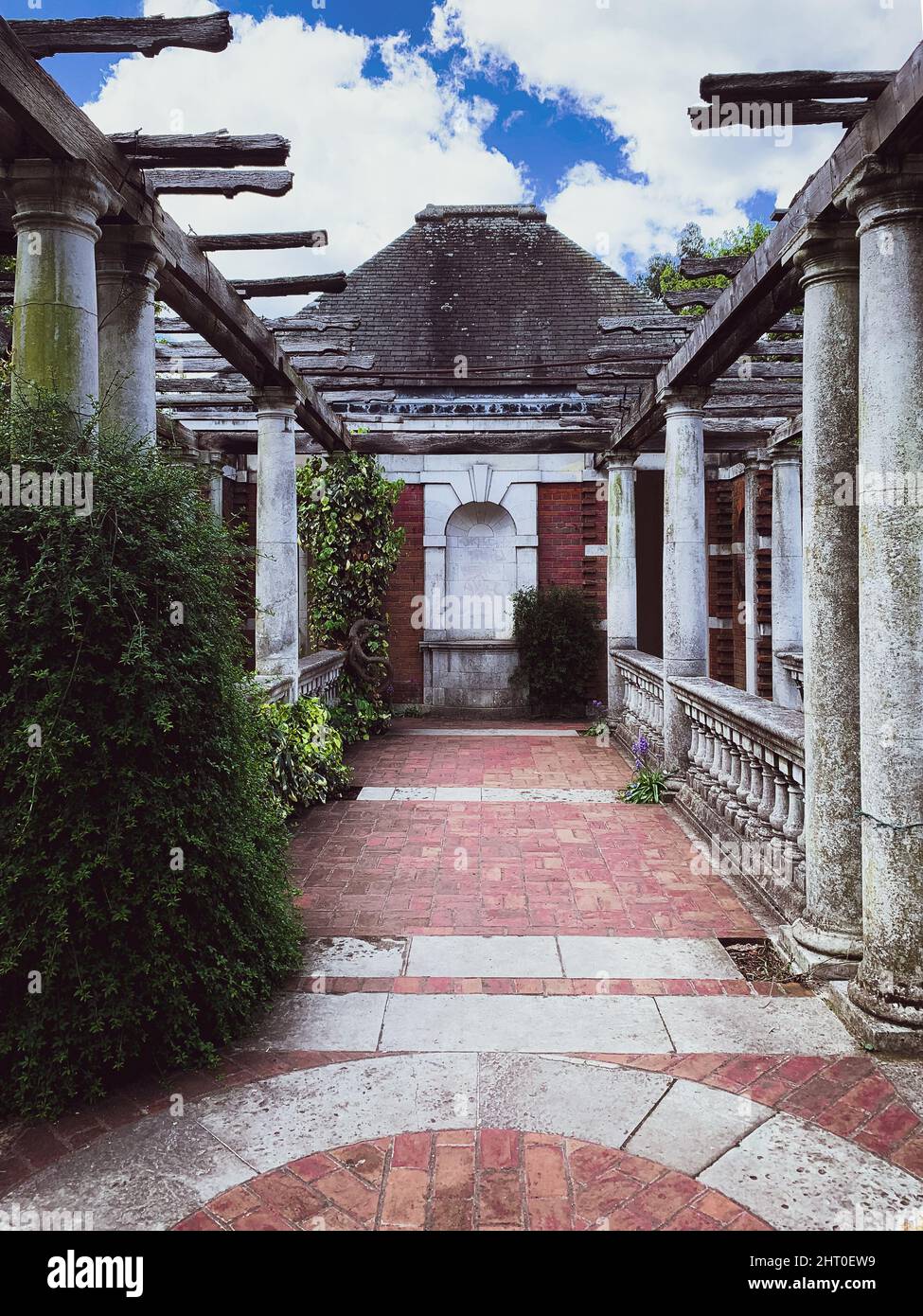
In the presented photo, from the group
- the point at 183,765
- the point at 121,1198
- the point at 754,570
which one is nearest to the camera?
the point at 121,1198

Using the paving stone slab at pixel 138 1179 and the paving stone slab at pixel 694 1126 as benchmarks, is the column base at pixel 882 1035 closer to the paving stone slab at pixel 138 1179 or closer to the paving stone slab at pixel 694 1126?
the paving stone slab at pixel 694 1126

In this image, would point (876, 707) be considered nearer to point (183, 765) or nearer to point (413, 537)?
point (183, 765)

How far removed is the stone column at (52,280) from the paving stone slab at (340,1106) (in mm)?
2578

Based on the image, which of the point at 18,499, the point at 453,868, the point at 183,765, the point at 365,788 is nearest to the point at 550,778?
the point at 365,788

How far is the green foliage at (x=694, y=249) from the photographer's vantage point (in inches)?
838

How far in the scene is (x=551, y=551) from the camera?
44.2 feet

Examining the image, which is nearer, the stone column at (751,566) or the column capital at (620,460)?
the column capital at (620,460)

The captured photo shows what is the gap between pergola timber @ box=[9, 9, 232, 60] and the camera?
3.44 meters

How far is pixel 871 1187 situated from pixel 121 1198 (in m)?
2.11

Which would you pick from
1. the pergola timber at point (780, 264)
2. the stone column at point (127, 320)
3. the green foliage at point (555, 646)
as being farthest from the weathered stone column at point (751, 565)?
the stone column at point (127, 320)

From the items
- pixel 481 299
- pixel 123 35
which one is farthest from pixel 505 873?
pixel 481 299

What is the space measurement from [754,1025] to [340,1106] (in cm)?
167

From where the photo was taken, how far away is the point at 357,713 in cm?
1123

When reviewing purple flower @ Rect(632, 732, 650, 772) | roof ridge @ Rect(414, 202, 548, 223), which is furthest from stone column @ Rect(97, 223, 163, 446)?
roof ridge @ Rect(414, 202, 548, 223)
